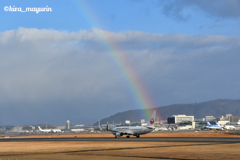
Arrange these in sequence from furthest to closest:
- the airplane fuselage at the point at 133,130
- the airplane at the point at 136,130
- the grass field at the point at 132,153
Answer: the airplane fuselage at the point at 133,130 → the airplane at the point at 136,130 → the grass field at the point at 132,153

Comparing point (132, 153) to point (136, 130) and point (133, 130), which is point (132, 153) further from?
point (133, 130)

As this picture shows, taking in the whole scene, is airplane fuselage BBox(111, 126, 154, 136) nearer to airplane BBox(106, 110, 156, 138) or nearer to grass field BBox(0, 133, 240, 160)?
airplane BBox(106, 110, 156, 138)

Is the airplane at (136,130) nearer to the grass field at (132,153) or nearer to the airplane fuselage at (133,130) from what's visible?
the airplane fuselage at (133,130)

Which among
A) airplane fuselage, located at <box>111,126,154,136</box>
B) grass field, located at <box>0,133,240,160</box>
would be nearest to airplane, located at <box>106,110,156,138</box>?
airplane fuselage, located at <box>111,126,154,136</box>

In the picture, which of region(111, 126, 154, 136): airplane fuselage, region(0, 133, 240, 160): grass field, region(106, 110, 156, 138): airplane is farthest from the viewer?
region(111, 126, 154, 136): airplane fuselage

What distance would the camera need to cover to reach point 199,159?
1673 inches

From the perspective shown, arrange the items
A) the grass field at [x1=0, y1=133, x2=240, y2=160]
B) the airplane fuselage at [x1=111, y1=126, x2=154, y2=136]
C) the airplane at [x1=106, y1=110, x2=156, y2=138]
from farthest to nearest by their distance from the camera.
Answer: the airplane fuselage at [x1=111, y1=126, x2=154, y2=136] → the airplane at [x1=106, y1=110, x2=156, y2=138] → the grass field at [x1=0, y1=133, x2=240, y2=160]

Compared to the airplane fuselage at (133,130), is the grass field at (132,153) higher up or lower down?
lower down

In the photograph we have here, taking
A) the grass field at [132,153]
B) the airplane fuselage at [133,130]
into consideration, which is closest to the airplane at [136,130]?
the airplane fuselage at [133,130]

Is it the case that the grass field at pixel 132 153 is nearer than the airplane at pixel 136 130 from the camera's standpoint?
Yes

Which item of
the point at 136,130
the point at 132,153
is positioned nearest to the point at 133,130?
the point at 136,130

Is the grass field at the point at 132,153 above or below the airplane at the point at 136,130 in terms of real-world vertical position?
below

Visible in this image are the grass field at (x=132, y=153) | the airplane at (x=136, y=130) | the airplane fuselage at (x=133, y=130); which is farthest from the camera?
the airplane fuselage at (x=133, y=130)

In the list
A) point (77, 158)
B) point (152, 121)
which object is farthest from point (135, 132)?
point (77, 158)
